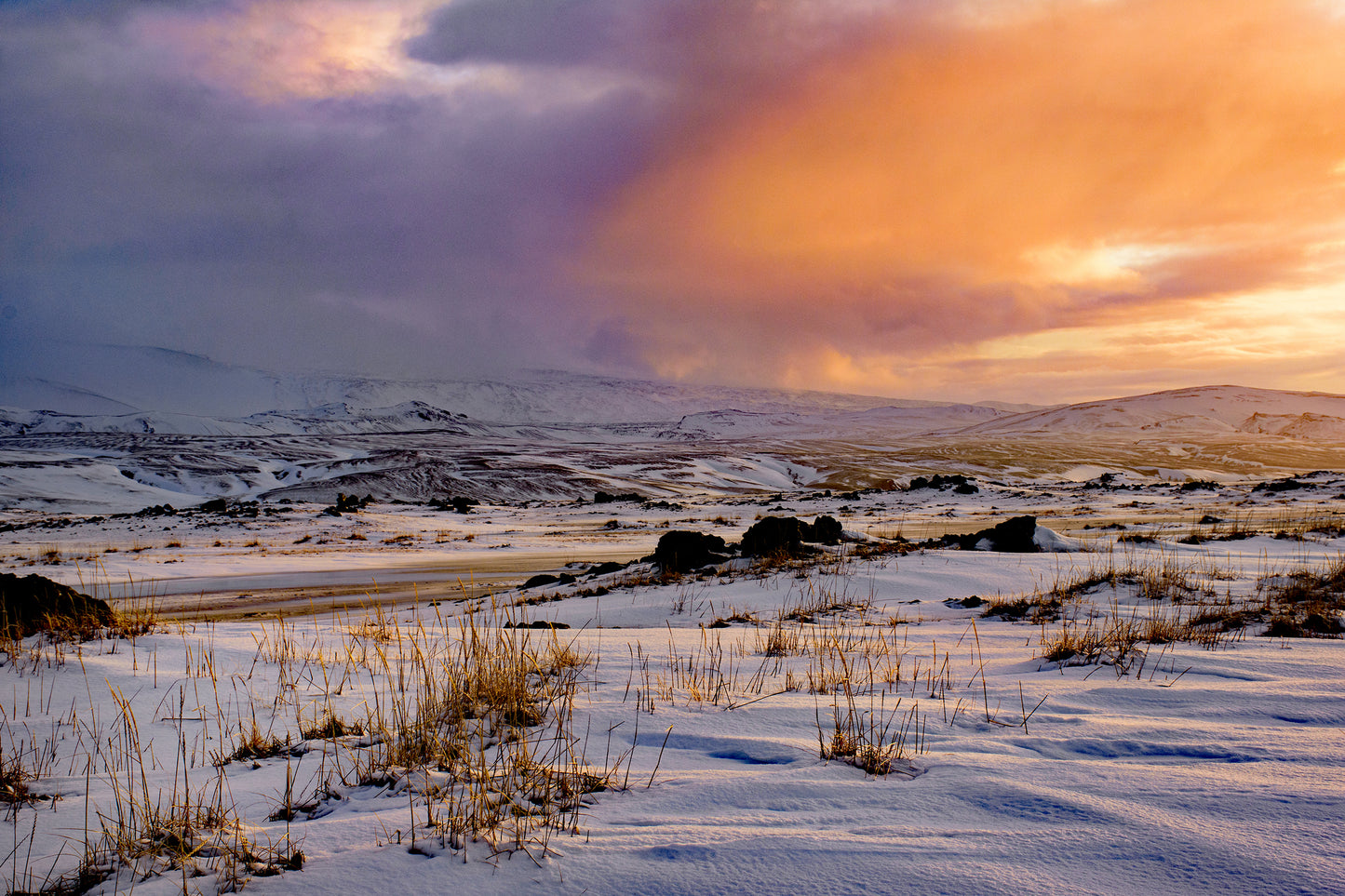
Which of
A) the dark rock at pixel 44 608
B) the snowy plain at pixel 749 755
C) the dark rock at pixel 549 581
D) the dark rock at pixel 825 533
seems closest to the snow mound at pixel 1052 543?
the dark rock at pixel 825 533

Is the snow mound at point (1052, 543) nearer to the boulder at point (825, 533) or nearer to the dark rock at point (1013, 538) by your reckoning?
the dark rock at point (1013, 538)

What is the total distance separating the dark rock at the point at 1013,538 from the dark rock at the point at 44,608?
1287 centimetres

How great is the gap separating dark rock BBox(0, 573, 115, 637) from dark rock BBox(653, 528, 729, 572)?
7.98 meters

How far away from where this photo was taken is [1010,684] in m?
3.94

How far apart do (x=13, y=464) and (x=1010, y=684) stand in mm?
78634

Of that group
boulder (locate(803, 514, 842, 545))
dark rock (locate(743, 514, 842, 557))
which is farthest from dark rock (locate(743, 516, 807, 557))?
boulder (locate(803, 514, 842, 545))

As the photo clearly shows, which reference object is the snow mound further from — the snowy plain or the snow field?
the snow field

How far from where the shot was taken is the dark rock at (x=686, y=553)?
12.4m

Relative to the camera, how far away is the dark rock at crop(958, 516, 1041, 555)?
12797mm

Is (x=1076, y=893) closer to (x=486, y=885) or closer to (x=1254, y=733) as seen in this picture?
(x=486, y=885)

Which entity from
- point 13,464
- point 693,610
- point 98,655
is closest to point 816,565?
point 693,610

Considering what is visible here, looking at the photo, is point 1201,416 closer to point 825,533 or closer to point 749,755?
point 825,533

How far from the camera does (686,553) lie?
41.9 feet

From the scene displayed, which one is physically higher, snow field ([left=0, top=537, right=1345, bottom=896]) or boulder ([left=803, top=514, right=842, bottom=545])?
snow field ([left=0, top=537, right=1345, bottom=896])
